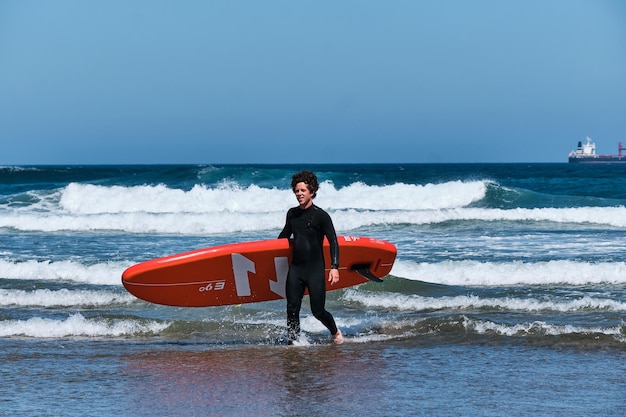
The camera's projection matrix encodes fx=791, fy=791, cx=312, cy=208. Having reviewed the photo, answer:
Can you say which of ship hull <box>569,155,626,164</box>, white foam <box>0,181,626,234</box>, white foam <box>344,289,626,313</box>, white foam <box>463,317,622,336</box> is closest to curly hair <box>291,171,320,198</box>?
white foam <box>463,317,622,336</box>

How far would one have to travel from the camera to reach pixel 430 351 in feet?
20.6

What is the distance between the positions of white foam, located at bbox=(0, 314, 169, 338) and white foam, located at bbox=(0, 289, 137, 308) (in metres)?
1.55

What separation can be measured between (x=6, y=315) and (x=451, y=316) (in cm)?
456

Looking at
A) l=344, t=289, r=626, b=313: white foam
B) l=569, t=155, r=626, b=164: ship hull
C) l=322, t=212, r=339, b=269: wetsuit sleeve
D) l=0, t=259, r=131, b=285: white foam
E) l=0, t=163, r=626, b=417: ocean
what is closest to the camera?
l=0, t=163, r=626, b=417: ocean

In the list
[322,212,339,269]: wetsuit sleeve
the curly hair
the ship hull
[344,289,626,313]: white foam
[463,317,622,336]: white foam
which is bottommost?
[344,289,626,313]: white foam

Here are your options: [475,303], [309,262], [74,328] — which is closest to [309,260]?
[309,262]

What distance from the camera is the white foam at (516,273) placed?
10.5 metres

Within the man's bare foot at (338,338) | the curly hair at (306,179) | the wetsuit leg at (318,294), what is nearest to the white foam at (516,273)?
the man's bare foot at (338,338)

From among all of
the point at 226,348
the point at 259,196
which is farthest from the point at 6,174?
the point at 226,348

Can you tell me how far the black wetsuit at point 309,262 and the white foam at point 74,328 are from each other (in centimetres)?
160

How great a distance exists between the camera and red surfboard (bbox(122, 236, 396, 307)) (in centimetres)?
724

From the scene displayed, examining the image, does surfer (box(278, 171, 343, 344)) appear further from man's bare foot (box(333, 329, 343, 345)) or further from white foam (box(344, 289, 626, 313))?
white foam (box(344, 289, 626, 313))

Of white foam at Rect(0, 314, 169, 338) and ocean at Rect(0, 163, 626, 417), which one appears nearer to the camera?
ocean at Rect(0, 163, 626, 417)

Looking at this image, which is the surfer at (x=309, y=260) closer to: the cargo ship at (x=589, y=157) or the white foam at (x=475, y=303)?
the white foam at (x=475, y=303)
